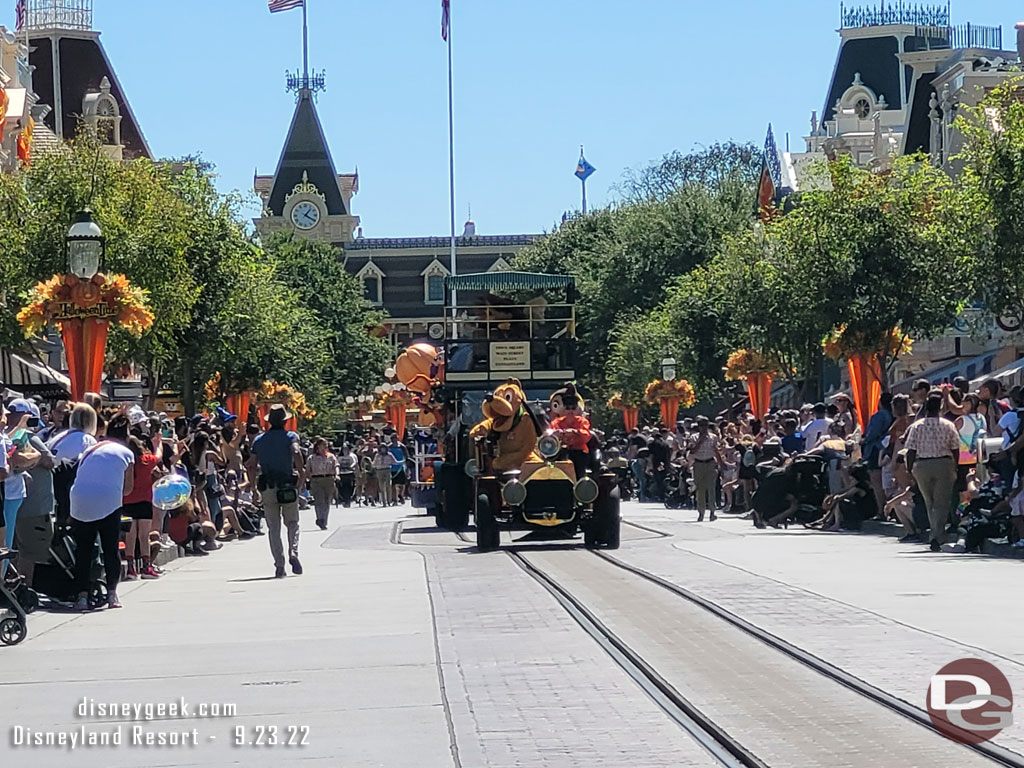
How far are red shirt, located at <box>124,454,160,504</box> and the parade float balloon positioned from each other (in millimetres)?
1028

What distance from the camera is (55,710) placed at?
10.6m

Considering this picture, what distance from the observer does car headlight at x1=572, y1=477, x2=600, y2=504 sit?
907 inches

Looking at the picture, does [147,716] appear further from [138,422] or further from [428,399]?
[428,399]

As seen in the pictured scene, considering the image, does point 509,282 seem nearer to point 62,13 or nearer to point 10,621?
point 10,621

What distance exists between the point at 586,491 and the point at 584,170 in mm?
102637

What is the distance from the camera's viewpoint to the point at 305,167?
424 feet

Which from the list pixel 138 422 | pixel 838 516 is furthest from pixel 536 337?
pixel 138 422

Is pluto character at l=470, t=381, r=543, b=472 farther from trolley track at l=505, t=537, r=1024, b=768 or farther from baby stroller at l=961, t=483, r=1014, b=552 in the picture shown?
trolley track at l=505, t=537, r=1024, b=768

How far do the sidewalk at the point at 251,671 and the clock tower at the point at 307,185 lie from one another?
4315 inches

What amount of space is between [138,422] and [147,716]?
11718mm

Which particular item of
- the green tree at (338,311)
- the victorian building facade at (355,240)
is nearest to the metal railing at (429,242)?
the victorian building facade at (355,240)

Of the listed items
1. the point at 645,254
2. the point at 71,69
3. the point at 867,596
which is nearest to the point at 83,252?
the point at 867,596

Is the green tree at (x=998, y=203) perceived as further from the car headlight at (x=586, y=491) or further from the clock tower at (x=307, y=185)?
the clock tower at (x=307, y=185)

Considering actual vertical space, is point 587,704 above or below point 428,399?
below
